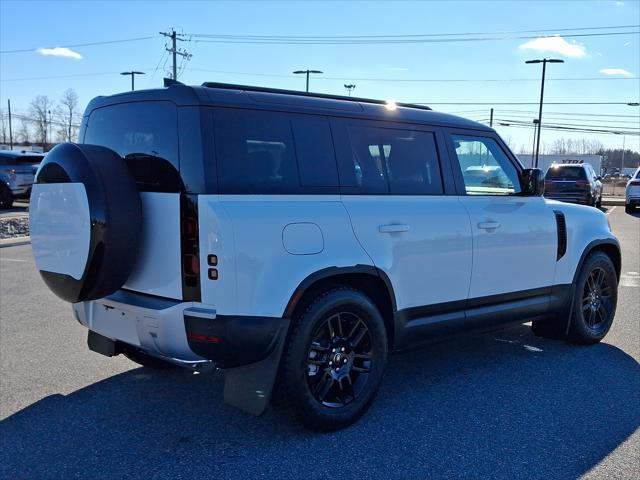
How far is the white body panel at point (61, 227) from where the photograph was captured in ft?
10.8

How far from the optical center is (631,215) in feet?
72.6

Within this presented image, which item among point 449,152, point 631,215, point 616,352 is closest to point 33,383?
point 449,152

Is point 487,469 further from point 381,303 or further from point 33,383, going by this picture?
point 33,383

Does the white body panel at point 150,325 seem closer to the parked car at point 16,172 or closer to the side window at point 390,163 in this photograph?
the side window at point 390,163

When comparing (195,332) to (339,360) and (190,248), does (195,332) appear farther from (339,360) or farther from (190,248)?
(339,360)

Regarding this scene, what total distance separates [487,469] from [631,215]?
21859 mm

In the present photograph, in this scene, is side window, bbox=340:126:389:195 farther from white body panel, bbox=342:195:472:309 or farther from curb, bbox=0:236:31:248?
curb, bbox=0:236:31:248

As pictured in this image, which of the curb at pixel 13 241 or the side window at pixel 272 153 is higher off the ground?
the side window at pixel 272 153

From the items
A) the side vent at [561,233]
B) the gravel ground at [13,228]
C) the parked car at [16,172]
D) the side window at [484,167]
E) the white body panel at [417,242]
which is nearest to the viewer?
the white body panel at [417,242]

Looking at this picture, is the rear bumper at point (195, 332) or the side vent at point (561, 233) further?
the side vent at point (561, 233)

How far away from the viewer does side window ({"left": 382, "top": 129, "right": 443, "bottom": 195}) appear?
408cm

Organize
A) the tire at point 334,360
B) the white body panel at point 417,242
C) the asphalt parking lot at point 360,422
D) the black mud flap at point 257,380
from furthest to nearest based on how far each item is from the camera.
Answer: the white body panel at point 417,242
the tire at point 334,360
the black mud flap at point 257,380
the asphalt parking lot at point 360,422

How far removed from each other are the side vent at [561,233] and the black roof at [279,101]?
125 cm

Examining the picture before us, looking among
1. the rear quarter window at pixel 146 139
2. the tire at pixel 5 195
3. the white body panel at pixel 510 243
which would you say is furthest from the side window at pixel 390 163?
the tire at pixel 5 195
